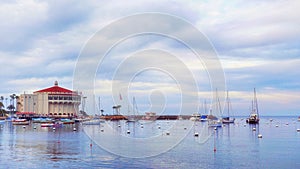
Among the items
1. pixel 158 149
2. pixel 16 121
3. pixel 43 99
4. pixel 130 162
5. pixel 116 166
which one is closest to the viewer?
pixel 116 166

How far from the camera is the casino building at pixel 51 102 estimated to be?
17738 centimetres

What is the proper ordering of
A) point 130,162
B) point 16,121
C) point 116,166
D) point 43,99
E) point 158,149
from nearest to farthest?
point 116,166
point 130,162
point 158,149
point 16,121
point 43,99

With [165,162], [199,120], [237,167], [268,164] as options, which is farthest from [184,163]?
[199,120]

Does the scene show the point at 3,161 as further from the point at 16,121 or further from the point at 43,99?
the point at 43,99

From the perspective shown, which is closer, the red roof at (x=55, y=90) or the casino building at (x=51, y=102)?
the casino building at (x=51, y=102)

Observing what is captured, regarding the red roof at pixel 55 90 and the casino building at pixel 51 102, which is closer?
A: the casino building at pixel 51 102

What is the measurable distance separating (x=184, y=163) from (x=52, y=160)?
15.2 m

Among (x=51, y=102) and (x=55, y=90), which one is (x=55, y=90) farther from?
(x=51, y=102)

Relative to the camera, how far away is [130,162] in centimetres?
4028

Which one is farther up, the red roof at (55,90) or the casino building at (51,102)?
the red roof at (55,90)

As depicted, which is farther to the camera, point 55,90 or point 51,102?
point 55,90

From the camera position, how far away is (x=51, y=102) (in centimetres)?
17812

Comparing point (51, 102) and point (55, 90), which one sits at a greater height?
point (55, 90)

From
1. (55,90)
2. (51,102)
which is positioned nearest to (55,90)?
(55,90)
